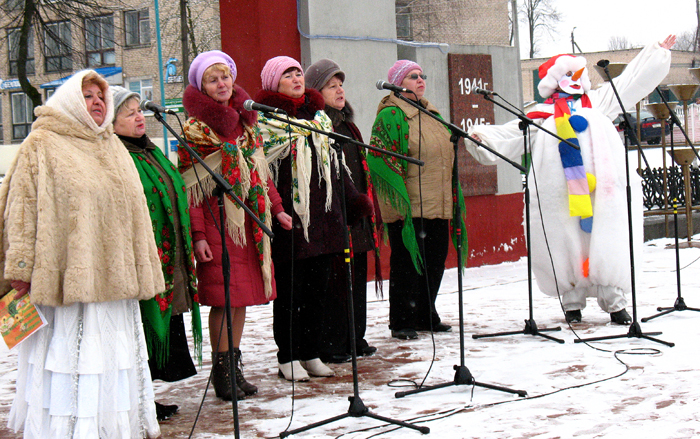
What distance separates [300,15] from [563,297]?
11.3 ft

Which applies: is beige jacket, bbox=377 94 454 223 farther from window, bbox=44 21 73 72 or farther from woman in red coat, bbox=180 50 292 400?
window, bbox=44 21 73 72

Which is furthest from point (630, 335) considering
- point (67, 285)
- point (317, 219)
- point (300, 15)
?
point (300, 15)

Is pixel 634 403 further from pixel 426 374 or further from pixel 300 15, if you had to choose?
pixel 300 15

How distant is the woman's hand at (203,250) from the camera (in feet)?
12.7

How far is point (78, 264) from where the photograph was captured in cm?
304

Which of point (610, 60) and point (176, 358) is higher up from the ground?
point (610, 60)

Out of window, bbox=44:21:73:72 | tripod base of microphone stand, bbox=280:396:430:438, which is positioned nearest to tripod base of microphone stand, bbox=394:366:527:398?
tripod base of microphone stand, bbox=280:396:430:438

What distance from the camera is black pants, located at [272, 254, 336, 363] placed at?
4359 millimetres

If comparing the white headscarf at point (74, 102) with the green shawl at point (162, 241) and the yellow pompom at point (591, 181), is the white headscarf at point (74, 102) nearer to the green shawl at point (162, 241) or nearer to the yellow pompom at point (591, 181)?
the green shawl at point (162, 241)

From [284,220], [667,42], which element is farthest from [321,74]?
[667,42]

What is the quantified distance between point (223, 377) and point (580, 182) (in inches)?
114

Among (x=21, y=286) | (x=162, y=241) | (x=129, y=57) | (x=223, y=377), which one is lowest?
(x=223, y=377)

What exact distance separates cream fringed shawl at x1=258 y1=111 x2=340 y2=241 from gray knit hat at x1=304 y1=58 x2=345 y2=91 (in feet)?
1.45

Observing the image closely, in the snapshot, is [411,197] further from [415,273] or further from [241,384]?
[241,384]
